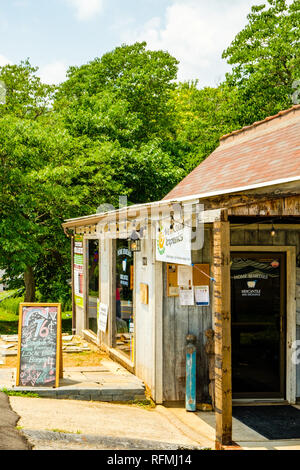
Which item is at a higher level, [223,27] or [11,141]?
[223,27]

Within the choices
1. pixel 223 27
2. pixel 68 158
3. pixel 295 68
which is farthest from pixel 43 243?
pixel 223 27

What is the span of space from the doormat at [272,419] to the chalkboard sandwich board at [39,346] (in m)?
2.88

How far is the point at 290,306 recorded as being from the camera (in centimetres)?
890

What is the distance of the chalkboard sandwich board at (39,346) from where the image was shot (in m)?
8.45

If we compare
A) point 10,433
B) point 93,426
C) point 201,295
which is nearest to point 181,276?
point 201,295

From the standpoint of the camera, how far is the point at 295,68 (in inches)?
930

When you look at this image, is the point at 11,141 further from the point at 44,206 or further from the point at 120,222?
the point at 120,222

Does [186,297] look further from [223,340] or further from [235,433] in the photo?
[223,340]

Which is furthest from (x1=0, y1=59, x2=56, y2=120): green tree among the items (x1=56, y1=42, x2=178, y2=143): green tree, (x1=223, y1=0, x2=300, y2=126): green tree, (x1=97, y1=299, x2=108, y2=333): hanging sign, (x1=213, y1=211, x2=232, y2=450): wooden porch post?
(x1=213, y1=211, x2=232, y2=450): wooden porch post

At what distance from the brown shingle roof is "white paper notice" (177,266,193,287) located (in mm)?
1212

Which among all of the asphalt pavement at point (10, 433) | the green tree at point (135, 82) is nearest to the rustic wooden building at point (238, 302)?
the asphalt pavement at point (10, 433)

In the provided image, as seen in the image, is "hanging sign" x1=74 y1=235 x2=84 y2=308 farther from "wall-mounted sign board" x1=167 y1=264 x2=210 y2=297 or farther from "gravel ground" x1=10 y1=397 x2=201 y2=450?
"gravel ground" x1=10 y1=397 x2=201 y2=450

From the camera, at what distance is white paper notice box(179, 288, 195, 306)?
8531mm
